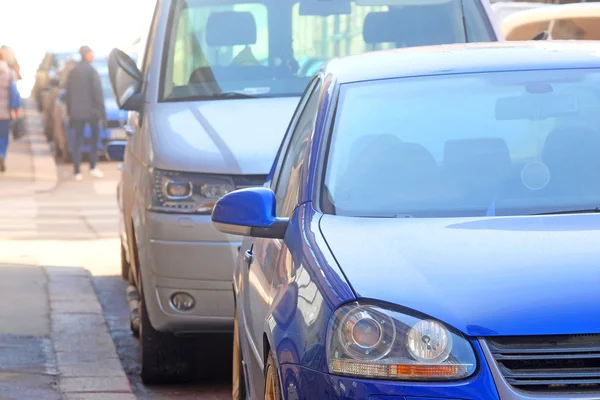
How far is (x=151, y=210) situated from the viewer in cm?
739

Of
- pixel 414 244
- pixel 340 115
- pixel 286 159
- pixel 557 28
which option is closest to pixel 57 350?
pixel 286 159

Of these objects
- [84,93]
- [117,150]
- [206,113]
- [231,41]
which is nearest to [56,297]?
[117,150]

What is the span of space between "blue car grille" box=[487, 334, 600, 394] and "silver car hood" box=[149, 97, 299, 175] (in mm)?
3551

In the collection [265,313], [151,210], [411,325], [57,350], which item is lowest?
[57,350]

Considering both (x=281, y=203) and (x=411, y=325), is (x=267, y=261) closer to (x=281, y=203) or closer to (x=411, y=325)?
(x=281, y=203)

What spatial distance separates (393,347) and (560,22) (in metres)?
12.0

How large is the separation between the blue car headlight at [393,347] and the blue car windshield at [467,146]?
32.7 inches

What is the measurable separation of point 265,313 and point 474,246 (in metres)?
0.79

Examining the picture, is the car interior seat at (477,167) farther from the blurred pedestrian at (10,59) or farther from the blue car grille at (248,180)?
the blurred pedestrian at (10,59)

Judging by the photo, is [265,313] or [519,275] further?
[265,313]

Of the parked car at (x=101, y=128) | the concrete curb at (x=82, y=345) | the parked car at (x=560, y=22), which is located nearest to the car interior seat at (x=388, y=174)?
the concrete curb at (x=82, y=345)

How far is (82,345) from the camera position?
889 cm

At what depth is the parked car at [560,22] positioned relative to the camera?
14500 mm

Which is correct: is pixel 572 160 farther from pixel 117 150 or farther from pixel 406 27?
pixel 117 150
